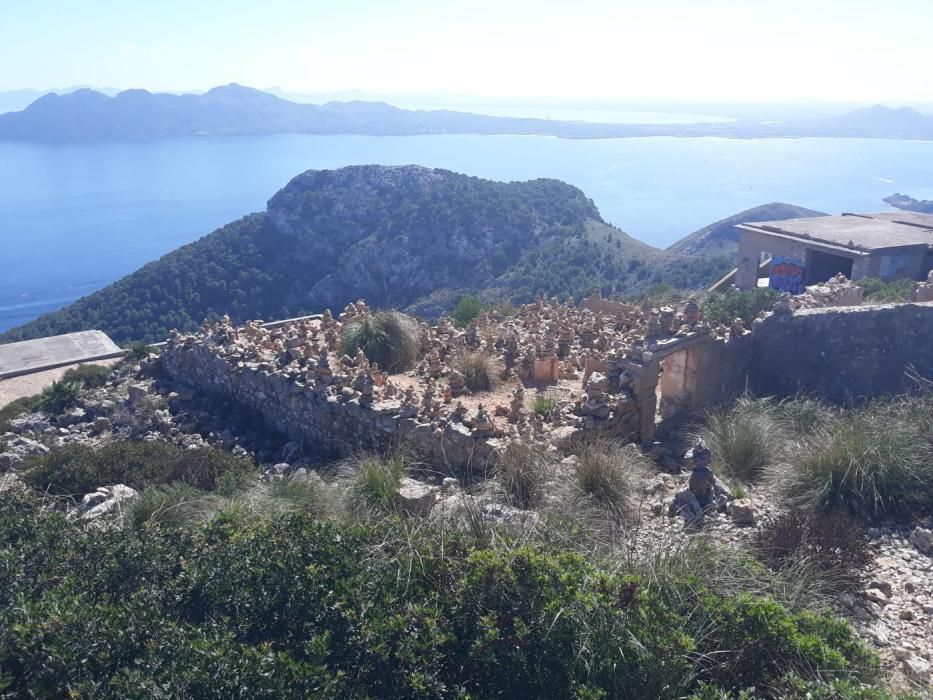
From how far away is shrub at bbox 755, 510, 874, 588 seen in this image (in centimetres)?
562

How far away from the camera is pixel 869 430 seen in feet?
24.7

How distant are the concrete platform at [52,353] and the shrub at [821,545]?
21.7 metres

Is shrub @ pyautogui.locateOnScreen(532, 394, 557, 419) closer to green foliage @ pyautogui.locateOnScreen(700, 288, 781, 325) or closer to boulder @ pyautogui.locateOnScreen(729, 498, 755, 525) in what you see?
boulder @ pyautogui.locateOnScreen(729, 498, 755, 525)

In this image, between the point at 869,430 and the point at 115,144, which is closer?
the point at 869,430

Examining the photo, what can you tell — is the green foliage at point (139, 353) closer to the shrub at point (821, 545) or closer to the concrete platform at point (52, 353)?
the concrete platform at point (52, 353)

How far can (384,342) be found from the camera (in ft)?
39.9

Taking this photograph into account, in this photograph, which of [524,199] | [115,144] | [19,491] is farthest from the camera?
[115,144]

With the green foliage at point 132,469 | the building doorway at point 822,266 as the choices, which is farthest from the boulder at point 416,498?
the building doorway at point 822,266

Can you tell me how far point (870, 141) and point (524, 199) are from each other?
135 metres

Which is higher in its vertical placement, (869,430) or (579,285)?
(869,430)

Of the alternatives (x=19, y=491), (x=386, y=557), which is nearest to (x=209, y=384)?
(x=19, y=491)

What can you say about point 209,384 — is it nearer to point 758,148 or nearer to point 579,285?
point 579,285

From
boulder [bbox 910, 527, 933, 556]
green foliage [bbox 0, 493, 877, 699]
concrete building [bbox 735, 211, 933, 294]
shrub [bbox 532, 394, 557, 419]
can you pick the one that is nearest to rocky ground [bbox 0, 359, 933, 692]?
boulder [bbox 910, 527, 933, 556]

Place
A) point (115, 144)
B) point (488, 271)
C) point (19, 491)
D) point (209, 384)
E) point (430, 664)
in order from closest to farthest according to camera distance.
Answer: point (430, 664), point (19, 491), point (209, 384), point (488, 271), point (115, 144)
